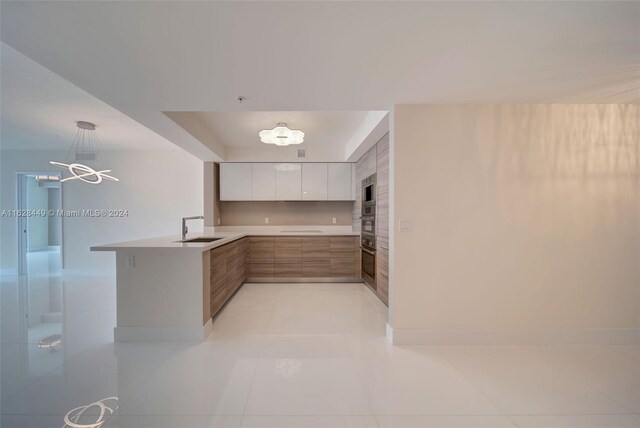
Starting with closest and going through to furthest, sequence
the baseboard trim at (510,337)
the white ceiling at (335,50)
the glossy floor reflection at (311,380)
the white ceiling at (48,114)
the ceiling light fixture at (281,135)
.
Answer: the white ceiling at (335,50) < the glossy floor reflection at (311,380) < the baseboard trim at (510,337) < the white ceiling at (48,114) < the ceiling light fixture at (281,135)

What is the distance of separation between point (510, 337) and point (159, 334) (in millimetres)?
3281

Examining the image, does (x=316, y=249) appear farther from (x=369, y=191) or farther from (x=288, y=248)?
(x=369, y=191)

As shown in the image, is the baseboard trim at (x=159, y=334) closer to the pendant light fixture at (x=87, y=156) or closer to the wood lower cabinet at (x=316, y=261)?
the wood lower cabinet at (x=316, y=261)

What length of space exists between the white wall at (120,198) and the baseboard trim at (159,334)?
129 inches

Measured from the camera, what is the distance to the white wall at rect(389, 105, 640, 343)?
2584mm

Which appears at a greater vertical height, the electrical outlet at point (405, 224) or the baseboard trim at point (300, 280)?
the electrical outlet at point (405, 224)

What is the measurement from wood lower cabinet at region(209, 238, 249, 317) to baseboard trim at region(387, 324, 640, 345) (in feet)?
6.28

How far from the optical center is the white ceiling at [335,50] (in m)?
1.42

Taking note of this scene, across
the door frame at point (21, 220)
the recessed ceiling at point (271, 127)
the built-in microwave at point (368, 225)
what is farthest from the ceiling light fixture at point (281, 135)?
the door frame at point (21, 220)

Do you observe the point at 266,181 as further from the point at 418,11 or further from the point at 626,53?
the point at 626,53

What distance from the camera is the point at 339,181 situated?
5.16 meters

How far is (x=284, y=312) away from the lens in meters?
3.38

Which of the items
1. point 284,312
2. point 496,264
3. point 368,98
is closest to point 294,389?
point 284,312

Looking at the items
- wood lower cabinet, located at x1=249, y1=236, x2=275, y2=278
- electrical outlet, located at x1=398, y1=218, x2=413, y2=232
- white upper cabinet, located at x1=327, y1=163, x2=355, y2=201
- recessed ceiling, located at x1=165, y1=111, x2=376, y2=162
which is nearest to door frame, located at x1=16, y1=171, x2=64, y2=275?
recessed ceiling, located at x1=165, y1=111, x2=376, y2=162
